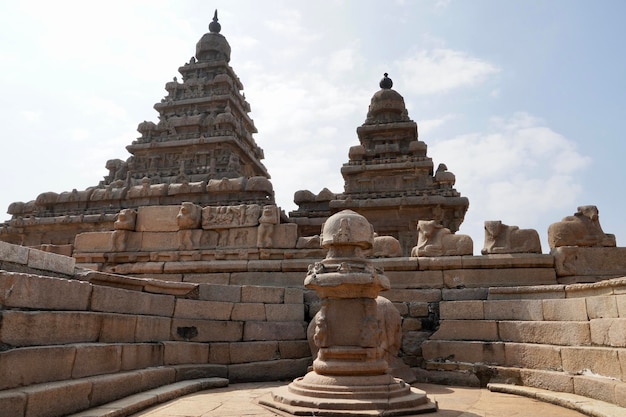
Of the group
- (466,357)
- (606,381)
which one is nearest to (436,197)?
(466,357)

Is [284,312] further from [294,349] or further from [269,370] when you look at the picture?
[269,370]

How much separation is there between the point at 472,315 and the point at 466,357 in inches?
28.2

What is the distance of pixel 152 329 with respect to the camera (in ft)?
19.7

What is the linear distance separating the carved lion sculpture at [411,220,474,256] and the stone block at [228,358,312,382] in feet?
10.3

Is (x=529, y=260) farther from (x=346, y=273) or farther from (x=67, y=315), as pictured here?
(x=67, y=315)

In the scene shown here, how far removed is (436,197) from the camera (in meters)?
18.9

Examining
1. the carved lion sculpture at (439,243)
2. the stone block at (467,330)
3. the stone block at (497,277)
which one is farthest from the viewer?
the carved lion sculpture at (439,243)

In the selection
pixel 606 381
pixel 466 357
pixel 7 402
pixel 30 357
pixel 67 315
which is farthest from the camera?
pixel 466 357

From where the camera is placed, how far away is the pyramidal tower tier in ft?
65.6

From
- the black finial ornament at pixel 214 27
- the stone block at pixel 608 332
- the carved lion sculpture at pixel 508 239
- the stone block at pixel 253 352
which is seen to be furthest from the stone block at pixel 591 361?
the black finial ornament at pixel 214 27

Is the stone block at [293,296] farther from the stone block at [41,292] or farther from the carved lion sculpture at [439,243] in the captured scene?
the stone block at [41,292]

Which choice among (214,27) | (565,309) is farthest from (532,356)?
(214,27)

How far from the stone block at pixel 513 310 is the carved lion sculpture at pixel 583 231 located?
1934mm

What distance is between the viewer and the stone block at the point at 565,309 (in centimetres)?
592
